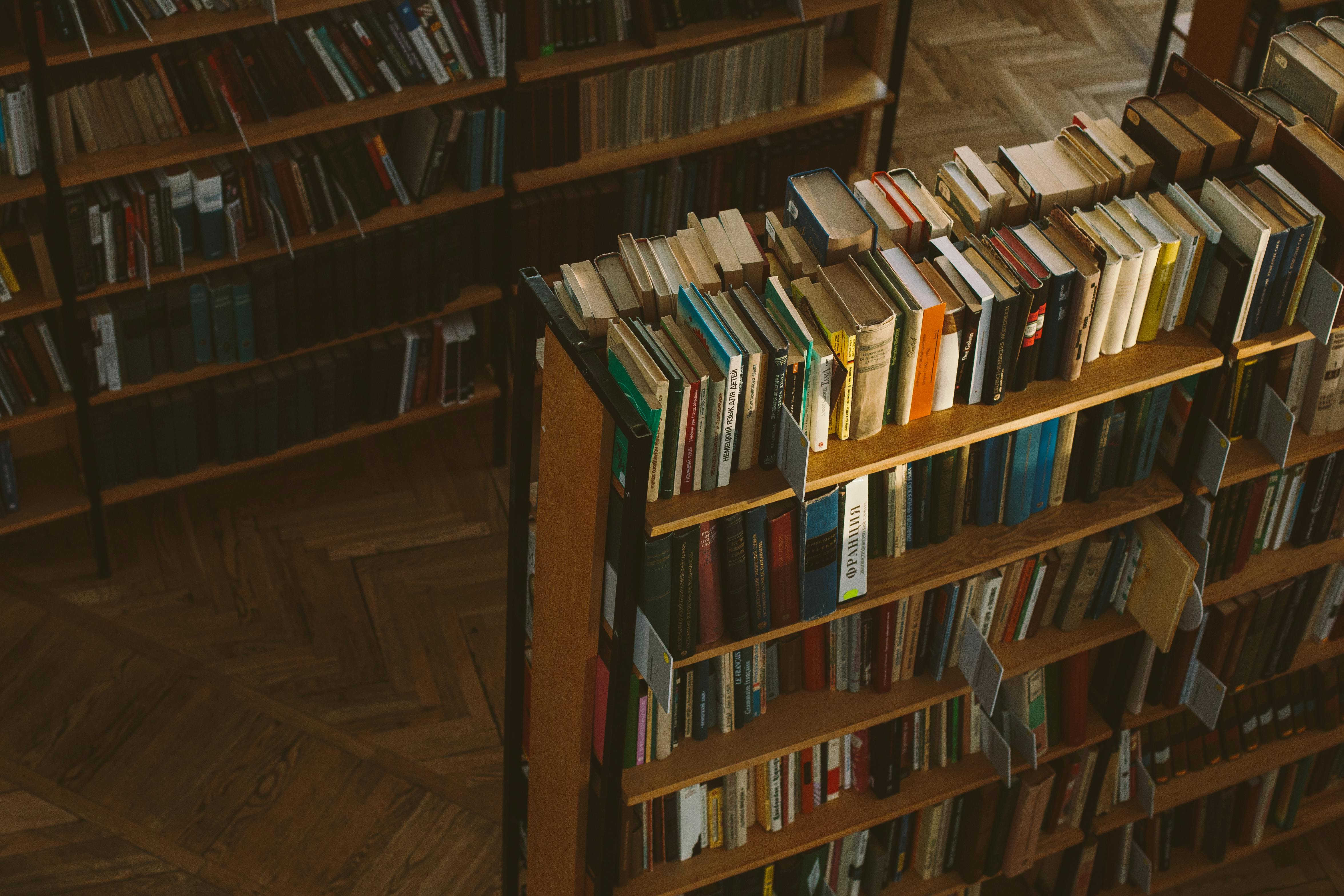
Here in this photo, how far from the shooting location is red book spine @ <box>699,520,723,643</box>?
2.41 meters

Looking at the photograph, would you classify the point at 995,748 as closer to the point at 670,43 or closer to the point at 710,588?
the point at 710,588

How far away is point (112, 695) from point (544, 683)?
5.75ft

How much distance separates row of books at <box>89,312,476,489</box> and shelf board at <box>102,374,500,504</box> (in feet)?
0.05

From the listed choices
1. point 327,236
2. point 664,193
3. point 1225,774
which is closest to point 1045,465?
point 1225,774

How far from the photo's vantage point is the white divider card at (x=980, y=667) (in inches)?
110

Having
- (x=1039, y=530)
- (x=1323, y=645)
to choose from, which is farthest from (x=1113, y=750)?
(x=1039, y=530)

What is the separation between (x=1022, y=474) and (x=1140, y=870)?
1493mm

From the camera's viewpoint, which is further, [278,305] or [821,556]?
[278,305]

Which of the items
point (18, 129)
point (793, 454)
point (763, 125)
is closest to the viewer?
point (793, 454)

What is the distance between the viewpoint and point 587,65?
157 inches

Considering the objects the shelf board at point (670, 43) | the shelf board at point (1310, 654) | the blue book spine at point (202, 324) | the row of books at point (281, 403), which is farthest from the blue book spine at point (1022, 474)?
the blue book spine at point (202, 324)

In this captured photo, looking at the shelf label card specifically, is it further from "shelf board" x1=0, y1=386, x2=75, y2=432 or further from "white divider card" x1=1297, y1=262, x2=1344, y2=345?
"shelf board" x1=0, y1=386, x2=75, y2=432

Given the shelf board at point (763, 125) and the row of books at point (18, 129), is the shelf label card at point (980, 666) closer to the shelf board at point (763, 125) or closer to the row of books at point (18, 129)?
the shelf board at point (763, 125)

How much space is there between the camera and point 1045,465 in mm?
2678
